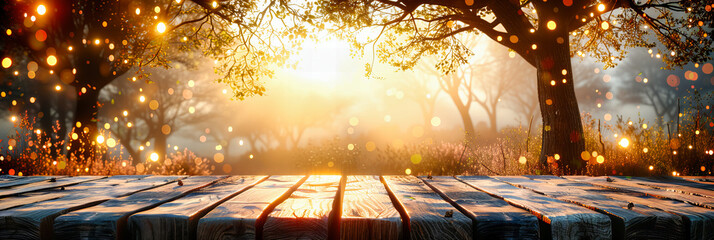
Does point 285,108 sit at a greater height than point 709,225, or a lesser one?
greater

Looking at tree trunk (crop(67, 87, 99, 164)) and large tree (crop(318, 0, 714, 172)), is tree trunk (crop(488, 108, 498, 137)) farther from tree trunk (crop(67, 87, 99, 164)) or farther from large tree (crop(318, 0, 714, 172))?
tree trunk (crop(67, 87, 99, 164))

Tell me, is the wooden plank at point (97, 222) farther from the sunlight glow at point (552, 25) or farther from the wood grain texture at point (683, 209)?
the sunlight glow at point (552, 25)

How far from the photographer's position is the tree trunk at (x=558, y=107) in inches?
278

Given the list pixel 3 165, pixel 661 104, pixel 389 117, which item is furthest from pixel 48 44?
pixel 661 104

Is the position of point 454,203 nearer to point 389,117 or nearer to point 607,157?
point 607,157

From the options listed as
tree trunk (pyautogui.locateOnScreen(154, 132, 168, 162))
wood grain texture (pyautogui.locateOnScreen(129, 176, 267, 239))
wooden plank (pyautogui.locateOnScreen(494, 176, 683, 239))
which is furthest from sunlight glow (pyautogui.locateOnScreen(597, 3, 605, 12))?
tree trunk (pyautogui.locateOnScreen(154, 132, 168, 162))

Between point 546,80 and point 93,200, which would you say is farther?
point 546,80

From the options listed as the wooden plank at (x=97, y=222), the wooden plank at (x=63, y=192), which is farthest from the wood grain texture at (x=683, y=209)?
the wooden plank at (x=63, y=192)

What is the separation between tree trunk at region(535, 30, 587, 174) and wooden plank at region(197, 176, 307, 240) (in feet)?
22.0

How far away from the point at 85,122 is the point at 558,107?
13168mm

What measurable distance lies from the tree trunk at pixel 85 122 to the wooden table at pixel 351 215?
11730mm

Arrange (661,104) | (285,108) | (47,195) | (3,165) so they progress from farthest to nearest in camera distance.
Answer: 1. (661,104)
2. (285,108)
3. (3,165)
4. (47,195)

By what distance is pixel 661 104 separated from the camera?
30.8 meters

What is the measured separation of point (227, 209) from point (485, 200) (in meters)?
1.09
